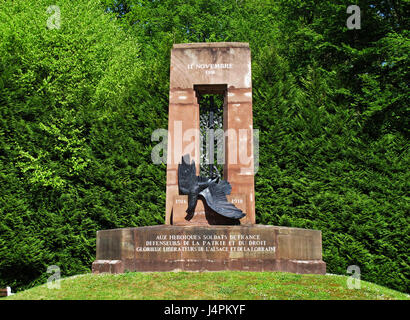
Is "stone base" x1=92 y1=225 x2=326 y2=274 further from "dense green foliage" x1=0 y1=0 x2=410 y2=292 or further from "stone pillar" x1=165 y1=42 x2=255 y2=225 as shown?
"dense green foliage" x1=0 y1=0 x2=410 y2=292

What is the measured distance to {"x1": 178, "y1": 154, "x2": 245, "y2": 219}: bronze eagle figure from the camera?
8.60 meters

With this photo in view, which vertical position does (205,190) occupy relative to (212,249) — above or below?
above

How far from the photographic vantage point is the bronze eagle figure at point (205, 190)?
860cm

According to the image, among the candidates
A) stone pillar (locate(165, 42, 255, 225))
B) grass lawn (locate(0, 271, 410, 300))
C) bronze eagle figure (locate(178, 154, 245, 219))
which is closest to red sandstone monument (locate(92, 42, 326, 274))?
stone pillar (locate(165, 42, 255, 225))

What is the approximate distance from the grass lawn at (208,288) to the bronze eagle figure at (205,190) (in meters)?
1.72

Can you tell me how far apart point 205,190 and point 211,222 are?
77 centimetres

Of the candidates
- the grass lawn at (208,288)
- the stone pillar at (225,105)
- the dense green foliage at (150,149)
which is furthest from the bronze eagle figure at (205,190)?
the dense green foliage at (150,149)

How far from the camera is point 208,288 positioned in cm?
609

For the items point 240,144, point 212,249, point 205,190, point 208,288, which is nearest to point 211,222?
point 205,190

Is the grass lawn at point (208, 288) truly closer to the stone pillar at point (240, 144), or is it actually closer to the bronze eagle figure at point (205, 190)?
the bronze eagle figure at point (205, 190)

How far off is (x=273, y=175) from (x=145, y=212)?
3.88 metres

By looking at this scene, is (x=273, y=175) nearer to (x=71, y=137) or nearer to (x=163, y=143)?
(x=163, y=143)

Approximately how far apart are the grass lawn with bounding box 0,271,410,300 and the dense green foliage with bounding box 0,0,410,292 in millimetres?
3504

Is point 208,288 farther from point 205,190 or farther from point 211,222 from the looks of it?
point 205,190
